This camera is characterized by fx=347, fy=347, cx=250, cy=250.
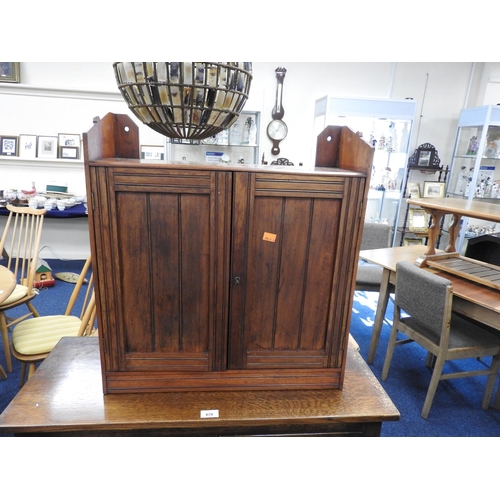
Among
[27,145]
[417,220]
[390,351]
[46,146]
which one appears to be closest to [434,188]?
[417,220]

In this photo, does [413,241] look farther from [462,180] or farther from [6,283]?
[6,283]

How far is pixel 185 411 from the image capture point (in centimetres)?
104

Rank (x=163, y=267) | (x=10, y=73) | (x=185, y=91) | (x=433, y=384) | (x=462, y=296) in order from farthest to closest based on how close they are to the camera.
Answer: (x=10, y=73), (x=433, y=384), (x=462, y=296), (x=163, y=267), (x=185, y=91)

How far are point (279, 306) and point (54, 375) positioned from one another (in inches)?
31.5

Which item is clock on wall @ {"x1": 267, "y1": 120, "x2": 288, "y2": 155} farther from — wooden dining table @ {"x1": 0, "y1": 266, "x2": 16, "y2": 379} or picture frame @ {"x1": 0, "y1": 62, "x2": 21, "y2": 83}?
wooden dining table @ {"x1": 0, "y1": 266, "x2": 16, "y2": 379}

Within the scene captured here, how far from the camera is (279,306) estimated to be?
3.52ft

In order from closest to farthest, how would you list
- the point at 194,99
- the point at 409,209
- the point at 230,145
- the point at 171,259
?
the point at 194,99
the point at 171,259
the point at 230,145
the point at 409,209

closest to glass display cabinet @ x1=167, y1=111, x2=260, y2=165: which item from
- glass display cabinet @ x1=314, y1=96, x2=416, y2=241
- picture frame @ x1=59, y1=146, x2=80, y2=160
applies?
glass display cabinet @ x1=314, y1=96, x2=416, y2=241

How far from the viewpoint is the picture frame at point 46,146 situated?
4145mm

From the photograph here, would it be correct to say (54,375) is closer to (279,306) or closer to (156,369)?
(156,369)

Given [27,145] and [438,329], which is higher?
[27,145]

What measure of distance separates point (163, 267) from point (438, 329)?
1710 millimetres

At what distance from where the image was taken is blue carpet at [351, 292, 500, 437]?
6.54ft
